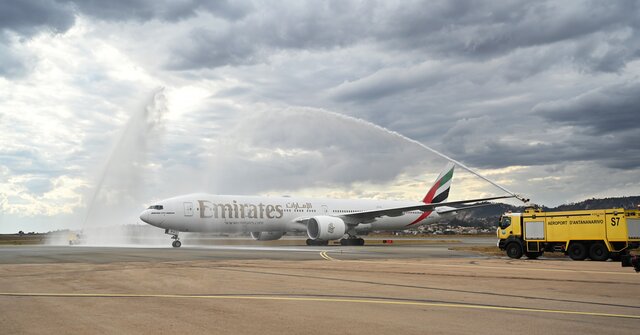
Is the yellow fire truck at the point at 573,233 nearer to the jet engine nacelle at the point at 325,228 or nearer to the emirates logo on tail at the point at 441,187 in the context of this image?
the jet engine nacelle at the point at 325,228

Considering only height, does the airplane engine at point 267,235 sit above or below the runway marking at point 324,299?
below

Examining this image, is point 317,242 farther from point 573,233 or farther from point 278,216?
point 573,233

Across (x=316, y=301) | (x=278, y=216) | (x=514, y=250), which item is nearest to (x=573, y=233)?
(x=514, y=250)

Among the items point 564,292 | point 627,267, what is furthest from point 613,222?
point 564,292

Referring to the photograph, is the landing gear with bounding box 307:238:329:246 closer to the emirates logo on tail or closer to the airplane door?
the airplane door

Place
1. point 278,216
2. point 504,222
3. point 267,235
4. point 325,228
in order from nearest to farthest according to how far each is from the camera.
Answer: point 504,222 < point 325,228 < point 278,216 < point 267,235

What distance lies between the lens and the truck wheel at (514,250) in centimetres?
3050

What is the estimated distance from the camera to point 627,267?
72.6 ft

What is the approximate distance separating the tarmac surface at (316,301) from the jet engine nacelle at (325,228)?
87.3 feet

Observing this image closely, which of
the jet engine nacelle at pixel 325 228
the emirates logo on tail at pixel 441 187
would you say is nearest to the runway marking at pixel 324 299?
the jet engine nacelle at pixel 325 228

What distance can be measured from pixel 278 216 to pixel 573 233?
1058 inches

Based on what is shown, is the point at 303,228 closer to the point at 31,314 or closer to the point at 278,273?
the point at 278,273

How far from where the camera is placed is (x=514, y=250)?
1212 inches

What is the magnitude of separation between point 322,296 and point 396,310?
8.44 ft
